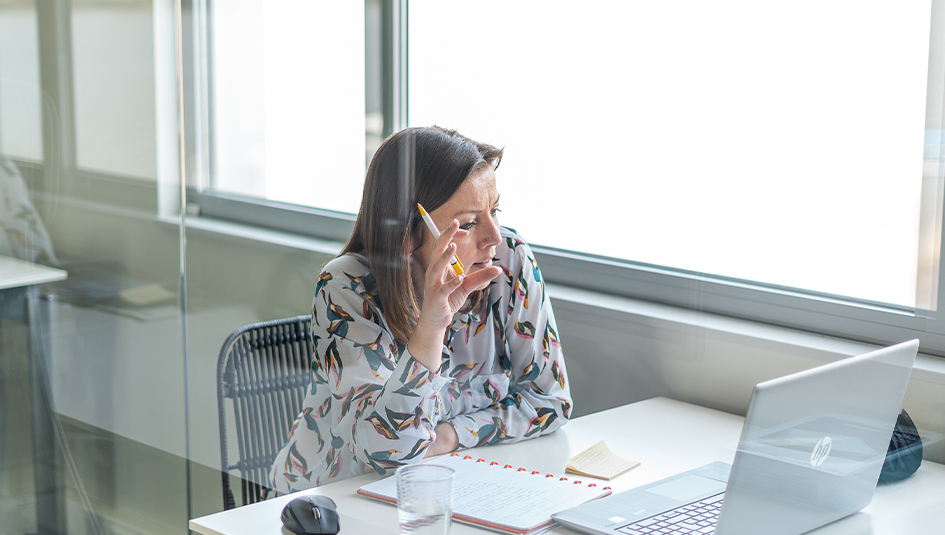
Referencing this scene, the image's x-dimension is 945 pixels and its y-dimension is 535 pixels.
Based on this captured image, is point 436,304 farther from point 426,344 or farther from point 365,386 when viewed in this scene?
point 365,386

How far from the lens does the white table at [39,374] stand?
1.61 metres

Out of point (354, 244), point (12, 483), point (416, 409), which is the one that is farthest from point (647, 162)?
point (12, 483)

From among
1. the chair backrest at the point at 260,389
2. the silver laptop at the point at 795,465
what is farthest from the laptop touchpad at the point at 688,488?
the chair backrest at the point at 260,389

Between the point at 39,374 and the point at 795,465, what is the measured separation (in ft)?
4.63

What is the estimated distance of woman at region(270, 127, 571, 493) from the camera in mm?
1277

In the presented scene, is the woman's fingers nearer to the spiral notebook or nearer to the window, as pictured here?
the spiral notebook

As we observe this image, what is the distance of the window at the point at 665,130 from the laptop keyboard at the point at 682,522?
1.93 ft

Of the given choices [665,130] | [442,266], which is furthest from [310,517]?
[665,130]

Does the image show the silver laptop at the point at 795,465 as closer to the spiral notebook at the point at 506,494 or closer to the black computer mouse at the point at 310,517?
the spiral notebook at the point at 506,494

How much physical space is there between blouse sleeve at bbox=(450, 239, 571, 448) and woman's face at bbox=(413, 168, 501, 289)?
0.12m

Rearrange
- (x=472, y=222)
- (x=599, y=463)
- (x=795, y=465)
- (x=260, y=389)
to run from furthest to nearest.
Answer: (x=260, y=389), (x=472, y=222), (x=599, y=463), (x=795, y=465)

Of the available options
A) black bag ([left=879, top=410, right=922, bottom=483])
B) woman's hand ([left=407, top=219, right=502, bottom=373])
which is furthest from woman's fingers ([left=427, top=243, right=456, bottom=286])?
black bag ([left=879, top=410, right=922, bottom=483])

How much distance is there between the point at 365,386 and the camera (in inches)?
51.6

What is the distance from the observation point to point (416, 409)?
1.27m
